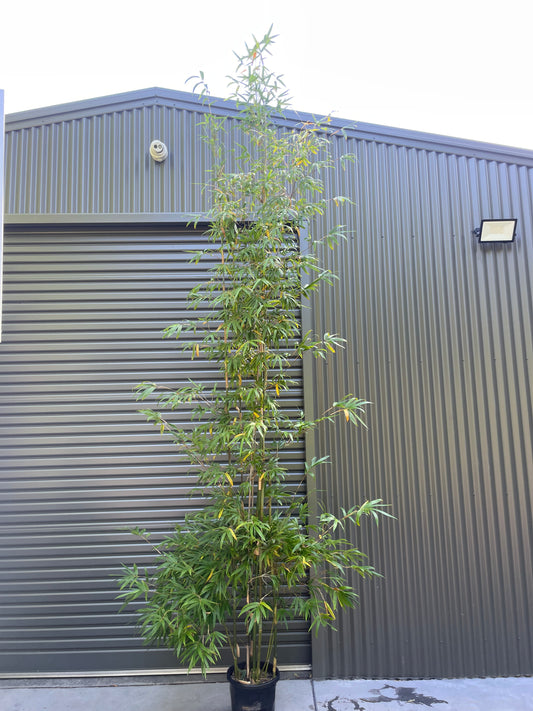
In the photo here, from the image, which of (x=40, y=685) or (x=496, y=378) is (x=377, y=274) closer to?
(x=496, y=378)

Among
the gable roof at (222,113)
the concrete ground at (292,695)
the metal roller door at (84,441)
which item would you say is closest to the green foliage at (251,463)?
the concrete ground at (292,695)

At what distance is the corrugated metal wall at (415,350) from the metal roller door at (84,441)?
0.34 metres

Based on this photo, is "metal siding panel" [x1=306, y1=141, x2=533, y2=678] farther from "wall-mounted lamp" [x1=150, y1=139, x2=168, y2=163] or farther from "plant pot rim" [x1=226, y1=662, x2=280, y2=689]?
"wall-mounted lamp" [x1=150, y1=139, x2=168, y2=163]

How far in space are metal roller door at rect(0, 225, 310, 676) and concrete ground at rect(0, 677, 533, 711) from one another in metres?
0.12

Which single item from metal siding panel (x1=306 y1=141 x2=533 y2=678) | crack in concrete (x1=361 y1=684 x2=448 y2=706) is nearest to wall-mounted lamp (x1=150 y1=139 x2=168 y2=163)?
metal siding panel (x1=306 y1=141 x2=533 y2=678)

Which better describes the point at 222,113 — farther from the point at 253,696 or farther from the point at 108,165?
the point at 253,696

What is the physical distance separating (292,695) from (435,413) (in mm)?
2008

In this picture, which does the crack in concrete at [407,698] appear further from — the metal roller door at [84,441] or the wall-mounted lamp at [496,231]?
the wall-mounted lamp at [496,231]

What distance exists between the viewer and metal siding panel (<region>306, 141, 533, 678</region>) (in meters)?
3.30

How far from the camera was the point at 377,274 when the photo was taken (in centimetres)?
364

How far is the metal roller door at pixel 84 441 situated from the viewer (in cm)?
330

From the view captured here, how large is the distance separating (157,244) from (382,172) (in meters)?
1.77

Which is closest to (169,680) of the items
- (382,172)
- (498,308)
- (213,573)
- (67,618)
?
(67,618)

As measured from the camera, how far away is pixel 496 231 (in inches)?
145
